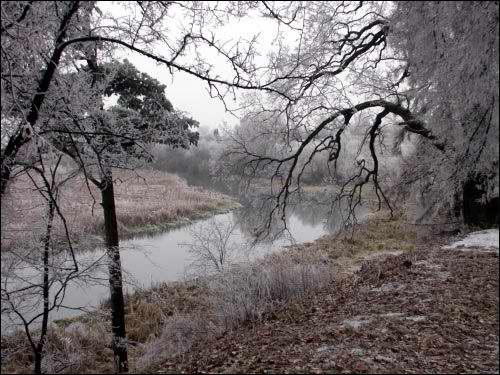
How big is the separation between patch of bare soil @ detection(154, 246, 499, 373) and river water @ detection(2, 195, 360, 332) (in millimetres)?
2534

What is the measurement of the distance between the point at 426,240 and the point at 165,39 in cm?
1189

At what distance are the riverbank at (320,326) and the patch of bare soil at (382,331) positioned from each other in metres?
0.01

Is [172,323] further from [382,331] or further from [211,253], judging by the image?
[382,331]

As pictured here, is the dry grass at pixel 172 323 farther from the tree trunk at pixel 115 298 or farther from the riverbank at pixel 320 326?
the tree trunk at pixel 115 298

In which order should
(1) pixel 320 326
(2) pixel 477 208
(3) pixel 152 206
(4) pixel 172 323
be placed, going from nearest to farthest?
1. (1) pixel 320 326
2. (4) pixel 172 323
3. (2) pixel 477 208
4. (3) pixel 152 206

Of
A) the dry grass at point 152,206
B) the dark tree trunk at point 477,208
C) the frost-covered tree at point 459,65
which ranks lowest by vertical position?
the dark tree trunk at point 477,208

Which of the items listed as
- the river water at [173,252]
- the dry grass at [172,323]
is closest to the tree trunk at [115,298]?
the dry grass at [172,323]

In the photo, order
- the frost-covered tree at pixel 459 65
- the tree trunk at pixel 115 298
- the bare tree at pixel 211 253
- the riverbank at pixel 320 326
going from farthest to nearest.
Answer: the bare tree at pixel 211 253
the tree trunk at pixel 115 298
the riverbank at pixel 320 326
the frost-covered tree at pixel 459 65

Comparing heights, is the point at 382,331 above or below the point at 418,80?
below

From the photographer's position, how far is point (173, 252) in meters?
18.0

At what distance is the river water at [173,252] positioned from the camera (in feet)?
38.8

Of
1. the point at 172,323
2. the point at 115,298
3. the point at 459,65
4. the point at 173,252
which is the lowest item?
the point at 172,323

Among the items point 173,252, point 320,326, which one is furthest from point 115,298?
point 173,252

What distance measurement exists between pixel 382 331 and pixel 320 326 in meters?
0.89
